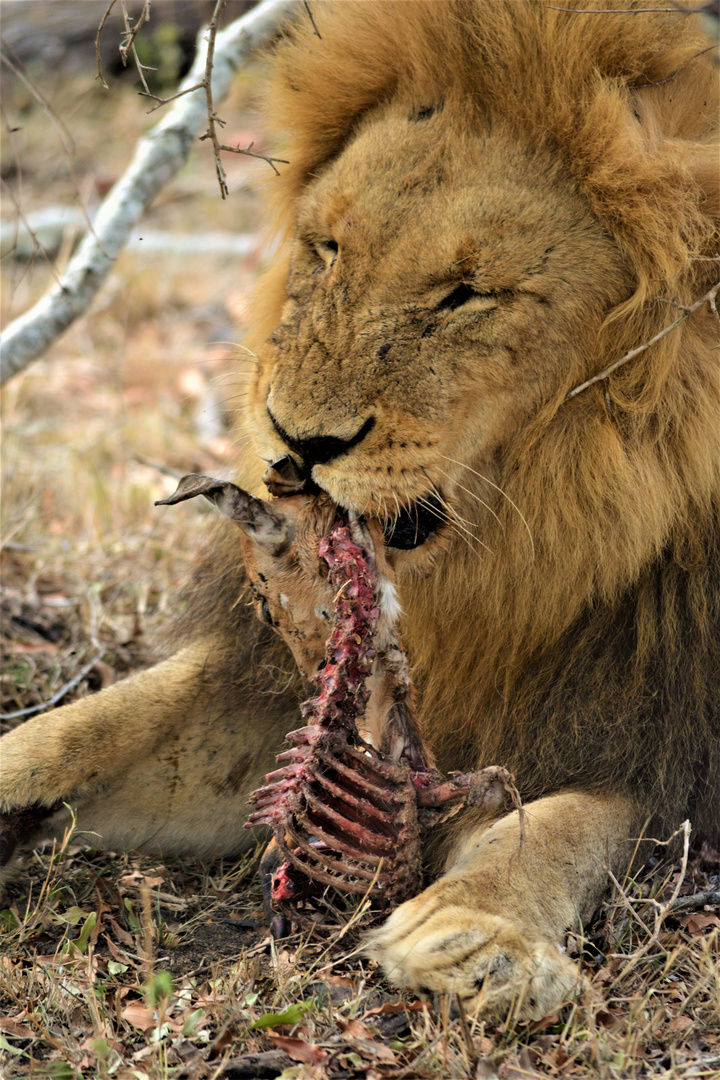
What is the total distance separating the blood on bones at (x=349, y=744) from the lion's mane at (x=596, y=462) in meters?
0.35

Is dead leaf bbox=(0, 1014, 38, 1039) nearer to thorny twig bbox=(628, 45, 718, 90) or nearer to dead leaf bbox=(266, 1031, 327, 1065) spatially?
dead leaf bbox=(266, 1031, 327, 1065)

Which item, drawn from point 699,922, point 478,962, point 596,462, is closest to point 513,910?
point 478,962

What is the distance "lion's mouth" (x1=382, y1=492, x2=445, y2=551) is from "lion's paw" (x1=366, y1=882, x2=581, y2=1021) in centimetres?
70

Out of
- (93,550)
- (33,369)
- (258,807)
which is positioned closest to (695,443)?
(258,807)

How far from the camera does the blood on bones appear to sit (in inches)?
81.5

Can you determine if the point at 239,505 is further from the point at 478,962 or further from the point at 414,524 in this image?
the point at 478,962

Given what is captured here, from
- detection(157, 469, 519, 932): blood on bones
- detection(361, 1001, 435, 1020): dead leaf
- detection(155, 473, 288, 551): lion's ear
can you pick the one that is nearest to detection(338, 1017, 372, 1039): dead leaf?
detection(361, 1001, 435, 1020): dead leaf

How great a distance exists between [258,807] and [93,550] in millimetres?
2379

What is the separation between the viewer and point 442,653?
2506mm

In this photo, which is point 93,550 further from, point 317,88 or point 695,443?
point 695,443

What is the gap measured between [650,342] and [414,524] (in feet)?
1.87

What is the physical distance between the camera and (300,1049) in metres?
1.86

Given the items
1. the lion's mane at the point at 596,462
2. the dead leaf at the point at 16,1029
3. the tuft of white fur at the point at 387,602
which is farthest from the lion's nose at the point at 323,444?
the dead leaf at the point at 16,1029

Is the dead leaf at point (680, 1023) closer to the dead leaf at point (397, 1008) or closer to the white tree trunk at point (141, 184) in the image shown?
the dead leaf at point (397, 1008)
